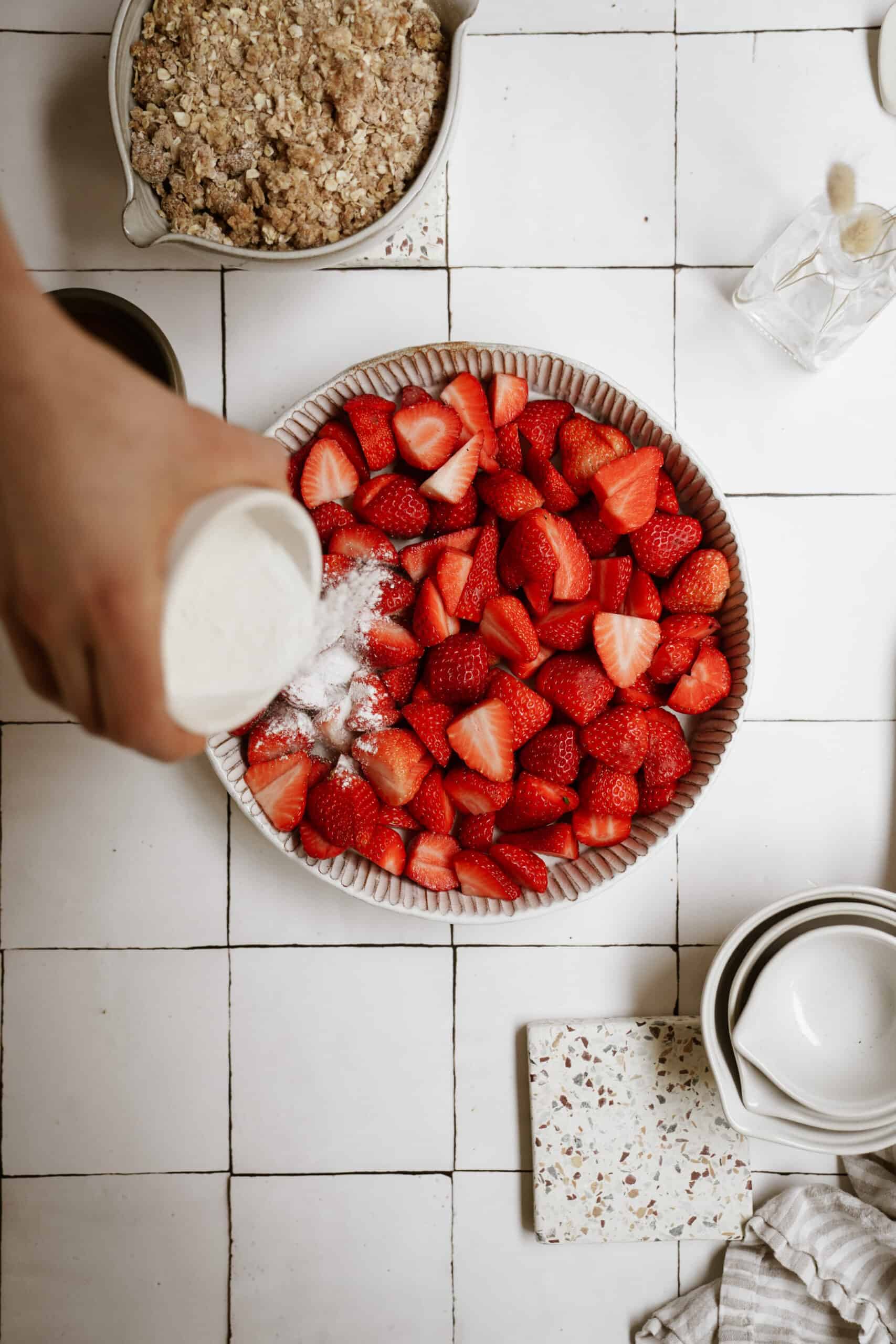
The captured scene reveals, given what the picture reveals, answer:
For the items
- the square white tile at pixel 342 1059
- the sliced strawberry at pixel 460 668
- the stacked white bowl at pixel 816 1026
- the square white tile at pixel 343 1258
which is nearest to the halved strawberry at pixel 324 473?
the sliced strawberry at pixel 460 668

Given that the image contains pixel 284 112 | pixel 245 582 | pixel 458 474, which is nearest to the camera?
pixel 245 582

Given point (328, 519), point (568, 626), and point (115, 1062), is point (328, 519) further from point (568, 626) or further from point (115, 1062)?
point (115, 1062)

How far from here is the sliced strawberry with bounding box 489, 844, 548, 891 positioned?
1.06 meters

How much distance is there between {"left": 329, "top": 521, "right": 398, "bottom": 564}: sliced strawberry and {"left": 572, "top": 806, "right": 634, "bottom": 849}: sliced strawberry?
358mm

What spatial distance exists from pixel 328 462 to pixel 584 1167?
2.92 feet

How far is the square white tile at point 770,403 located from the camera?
1.16m

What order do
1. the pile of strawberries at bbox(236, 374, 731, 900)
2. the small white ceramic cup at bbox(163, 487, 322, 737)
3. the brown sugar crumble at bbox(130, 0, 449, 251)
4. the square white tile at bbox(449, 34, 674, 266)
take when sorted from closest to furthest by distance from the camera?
the small white ceramic cup at bbox(163, 487, 322, 737) < the brown sugar crumble at bbox(130, 0, 449, 251) < the pile of strawberries at bbox(236, 374, 731, 900) < the square white tile at bbox(449, 34, 674, 266)

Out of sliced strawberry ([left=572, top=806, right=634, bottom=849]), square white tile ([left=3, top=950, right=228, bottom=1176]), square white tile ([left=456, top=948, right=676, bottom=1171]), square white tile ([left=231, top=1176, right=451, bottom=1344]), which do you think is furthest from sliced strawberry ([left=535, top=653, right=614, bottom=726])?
square white tile ([left=231, top=1176, right=451, bottom=1344])

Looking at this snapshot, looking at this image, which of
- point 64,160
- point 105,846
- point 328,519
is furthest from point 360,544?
point 64,160

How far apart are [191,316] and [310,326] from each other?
145 mm

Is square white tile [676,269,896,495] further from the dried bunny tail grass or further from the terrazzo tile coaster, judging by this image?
the terrazzo tile coaster

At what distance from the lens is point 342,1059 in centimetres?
121

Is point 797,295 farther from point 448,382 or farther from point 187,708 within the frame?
point 187,708

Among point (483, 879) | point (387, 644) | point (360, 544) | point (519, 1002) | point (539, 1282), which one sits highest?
point (360, 544)
